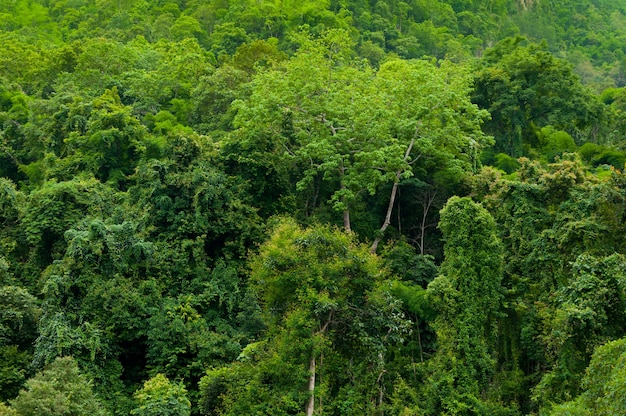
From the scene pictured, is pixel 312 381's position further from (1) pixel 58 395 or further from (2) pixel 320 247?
(1) pixel 58 395

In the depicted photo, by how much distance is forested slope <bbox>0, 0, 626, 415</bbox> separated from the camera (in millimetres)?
15438

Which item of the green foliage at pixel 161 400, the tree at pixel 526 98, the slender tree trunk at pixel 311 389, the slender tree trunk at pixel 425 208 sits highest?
the tree at pixel 526 98

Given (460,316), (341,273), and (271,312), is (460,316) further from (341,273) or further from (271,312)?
(271,312)

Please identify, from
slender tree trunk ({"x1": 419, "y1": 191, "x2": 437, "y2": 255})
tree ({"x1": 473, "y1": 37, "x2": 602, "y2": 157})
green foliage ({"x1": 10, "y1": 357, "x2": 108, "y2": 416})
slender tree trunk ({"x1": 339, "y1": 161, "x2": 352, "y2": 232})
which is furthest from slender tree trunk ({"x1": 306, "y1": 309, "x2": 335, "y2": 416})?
tree ({"x1": 473, "y1": 37, "x2": 602, "y2": 157})

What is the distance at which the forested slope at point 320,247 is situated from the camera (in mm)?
15438

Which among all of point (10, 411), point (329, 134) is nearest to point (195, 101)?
point (329, 134)

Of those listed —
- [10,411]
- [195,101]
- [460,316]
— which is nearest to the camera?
[10,411]

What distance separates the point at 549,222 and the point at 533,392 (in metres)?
4.36

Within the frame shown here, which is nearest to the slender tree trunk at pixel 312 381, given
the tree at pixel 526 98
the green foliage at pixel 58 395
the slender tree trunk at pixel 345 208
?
the green foliage at pixel 58 395

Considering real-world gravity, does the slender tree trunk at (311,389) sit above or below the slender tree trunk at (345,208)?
below

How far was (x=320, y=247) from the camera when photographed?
15.6 metres

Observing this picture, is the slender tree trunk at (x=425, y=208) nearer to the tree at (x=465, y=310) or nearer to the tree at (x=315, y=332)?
the tree at (x=465, y=310)

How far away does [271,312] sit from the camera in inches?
629

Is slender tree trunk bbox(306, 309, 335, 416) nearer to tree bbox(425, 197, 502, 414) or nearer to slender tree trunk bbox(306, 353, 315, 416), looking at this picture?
slender tree trunk bbox(306, 353, 315, 416)
